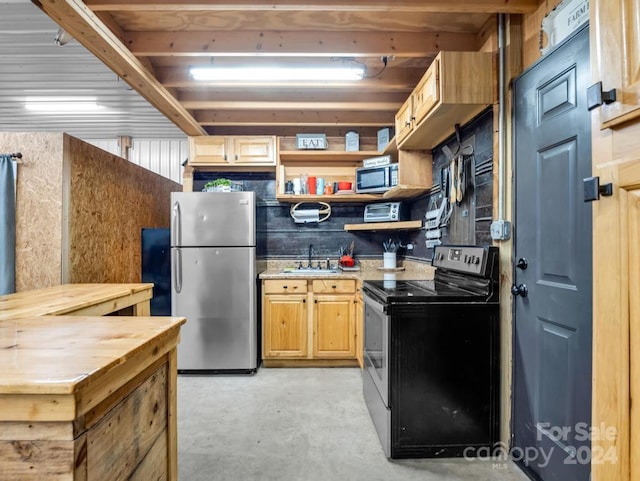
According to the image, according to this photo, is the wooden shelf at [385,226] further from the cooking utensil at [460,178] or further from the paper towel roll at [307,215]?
the cooking utensil at [460,178]

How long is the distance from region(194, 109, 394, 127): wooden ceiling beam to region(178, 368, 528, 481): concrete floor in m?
2.66

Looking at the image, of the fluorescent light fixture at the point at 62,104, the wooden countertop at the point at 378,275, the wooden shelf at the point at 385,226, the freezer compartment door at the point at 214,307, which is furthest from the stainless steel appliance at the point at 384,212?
the fluorescent light fixture at the point at 62,104

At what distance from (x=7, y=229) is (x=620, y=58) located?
3509mm

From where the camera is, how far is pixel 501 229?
1886 mm

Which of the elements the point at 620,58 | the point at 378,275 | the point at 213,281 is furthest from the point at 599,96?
the point at 213,281

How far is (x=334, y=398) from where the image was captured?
2670 mm

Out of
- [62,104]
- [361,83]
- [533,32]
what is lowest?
[533,32]

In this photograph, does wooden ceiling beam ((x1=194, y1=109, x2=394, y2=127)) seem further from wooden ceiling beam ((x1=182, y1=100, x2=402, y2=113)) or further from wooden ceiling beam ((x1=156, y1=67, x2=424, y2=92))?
wooden ceiling beam ((x1=156, y1=67, x2=424, y2=92))

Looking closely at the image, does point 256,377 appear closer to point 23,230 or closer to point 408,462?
point 408,462

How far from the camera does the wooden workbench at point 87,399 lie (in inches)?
29.3

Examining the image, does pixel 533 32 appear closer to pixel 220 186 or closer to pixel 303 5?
pixel 303 5

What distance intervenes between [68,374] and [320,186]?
3.21 meters

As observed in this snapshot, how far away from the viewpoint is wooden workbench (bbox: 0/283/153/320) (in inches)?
56.4

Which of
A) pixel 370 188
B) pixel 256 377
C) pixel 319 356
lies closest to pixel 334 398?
pixel 319 356
